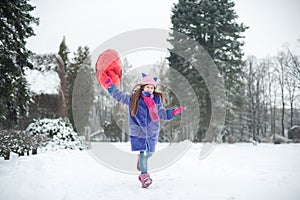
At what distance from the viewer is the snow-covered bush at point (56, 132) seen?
9.66m

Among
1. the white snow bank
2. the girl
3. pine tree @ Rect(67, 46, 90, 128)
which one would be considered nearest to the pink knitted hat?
the girl

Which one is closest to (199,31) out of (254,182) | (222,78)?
(222,78)

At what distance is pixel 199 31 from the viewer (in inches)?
669

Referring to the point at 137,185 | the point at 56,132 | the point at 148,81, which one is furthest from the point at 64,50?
the point at 137,185

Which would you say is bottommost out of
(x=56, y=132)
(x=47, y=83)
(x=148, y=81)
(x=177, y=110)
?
(x=56, y=132)

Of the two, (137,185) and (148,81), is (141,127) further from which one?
(137,185)

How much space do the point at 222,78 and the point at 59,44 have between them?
2249 centimetres

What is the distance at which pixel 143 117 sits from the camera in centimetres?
401

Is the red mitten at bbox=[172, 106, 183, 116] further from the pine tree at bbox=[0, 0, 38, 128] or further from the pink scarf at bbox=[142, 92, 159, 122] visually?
the pine tree at bbox=[0, 0, 38, 128]

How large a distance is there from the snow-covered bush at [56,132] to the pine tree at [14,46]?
159cm

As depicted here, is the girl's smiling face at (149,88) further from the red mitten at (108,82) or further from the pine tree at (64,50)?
the pine tree at (64,50)

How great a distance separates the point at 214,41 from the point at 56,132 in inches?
508

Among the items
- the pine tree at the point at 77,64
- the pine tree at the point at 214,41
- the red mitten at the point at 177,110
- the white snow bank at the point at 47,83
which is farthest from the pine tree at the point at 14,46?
the pine tree at the point at 77,64

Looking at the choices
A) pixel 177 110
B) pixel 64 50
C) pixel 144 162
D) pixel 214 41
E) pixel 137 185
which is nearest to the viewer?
pixel 137 185
